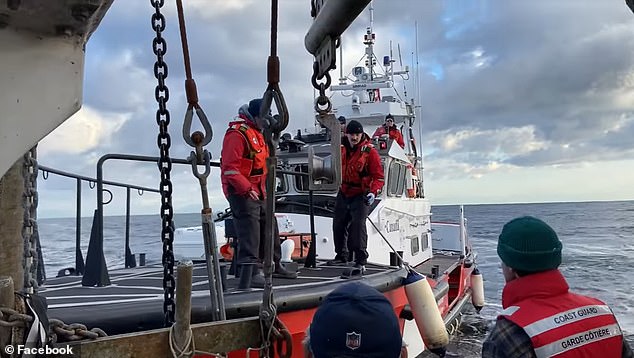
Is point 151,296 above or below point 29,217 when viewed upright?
below

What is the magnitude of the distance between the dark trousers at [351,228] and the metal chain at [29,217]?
14.4 ft

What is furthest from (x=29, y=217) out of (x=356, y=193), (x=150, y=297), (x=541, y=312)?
(x=356, y=193)

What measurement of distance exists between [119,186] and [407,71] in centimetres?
1063

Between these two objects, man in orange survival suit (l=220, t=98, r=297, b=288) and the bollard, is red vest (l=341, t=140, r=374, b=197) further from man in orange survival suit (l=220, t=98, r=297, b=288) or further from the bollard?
the bollard

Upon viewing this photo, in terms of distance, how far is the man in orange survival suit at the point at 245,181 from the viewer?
14.7 ft

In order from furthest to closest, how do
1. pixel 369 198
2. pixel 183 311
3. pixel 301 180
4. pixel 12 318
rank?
pixel 301 180 → pixel 369 198 → pixel 183 311 → pixel 12 318

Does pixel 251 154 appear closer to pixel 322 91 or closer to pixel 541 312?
pixel 322 91

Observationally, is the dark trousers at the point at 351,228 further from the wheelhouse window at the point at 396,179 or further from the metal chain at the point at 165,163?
the metal chain at the point at 165,163

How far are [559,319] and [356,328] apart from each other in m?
0.82

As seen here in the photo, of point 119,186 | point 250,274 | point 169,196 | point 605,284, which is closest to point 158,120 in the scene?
point 169,196

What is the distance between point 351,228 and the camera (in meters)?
6.32

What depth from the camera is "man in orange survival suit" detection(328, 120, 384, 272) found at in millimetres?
6230

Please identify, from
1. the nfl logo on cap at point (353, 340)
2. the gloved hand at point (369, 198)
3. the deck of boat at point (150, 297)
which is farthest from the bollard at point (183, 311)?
the gloved hand at point (369, 198)

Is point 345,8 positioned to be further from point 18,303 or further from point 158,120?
point 18,303
